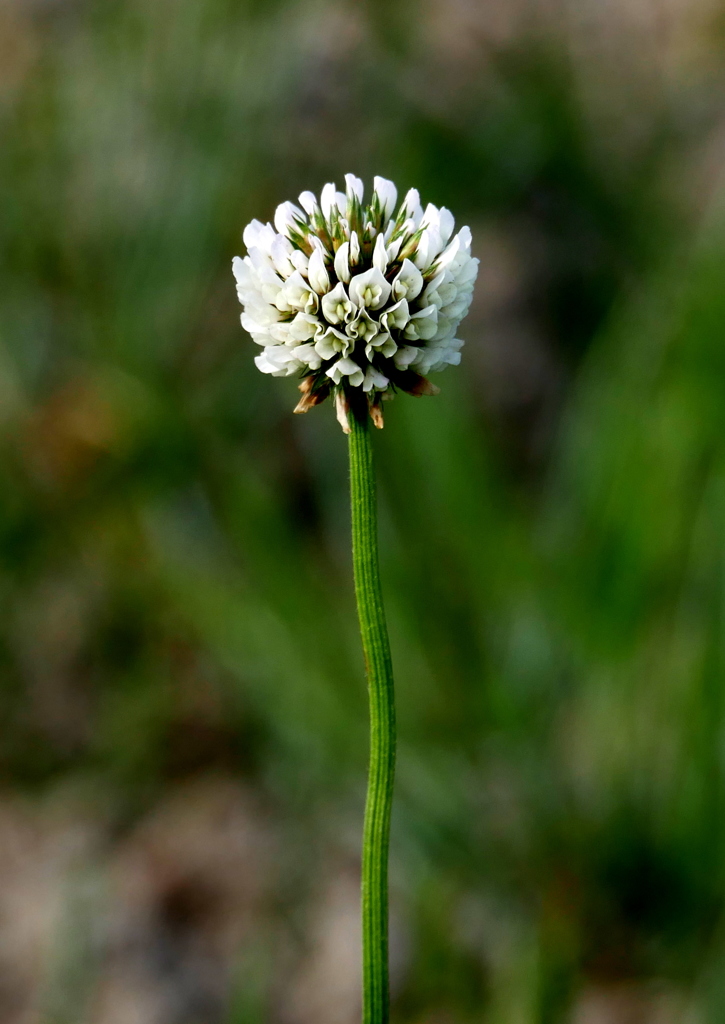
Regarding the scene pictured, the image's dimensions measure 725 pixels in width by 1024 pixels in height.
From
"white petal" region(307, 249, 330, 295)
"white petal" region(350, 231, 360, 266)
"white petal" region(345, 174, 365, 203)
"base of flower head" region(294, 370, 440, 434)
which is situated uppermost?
"white petal" region(345, 174, 365, 203)

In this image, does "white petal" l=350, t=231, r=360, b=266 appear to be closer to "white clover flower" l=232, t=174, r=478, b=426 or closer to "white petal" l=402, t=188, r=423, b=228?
"white clover flower" l=232, t=174, r=478, b=426

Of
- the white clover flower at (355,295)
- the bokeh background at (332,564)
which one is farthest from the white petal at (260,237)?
the bokeh background at (332,564)

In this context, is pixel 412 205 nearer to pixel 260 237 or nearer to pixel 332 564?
pixel 260 237

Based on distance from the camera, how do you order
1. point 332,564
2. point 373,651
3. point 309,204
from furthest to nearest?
point 332,564 → point 309,204 → point 373,651

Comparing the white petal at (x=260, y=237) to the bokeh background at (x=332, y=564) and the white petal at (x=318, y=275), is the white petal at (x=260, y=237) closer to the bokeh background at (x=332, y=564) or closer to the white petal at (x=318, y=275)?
the white petal at (x=318, y=275)

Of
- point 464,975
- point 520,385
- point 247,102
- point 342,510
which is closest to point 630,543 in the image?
point 342,510

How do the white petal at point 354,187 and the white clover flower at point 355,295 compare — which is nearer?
the white clover flower at point 355,295

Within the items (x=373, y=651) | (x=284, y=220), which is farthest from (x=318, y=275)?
(x=373, y=651)

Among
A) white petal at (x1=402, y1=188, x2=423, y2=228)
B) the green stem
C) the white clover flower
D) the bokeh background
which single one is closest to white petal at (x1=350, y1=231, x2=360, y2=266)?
the white clover flower
